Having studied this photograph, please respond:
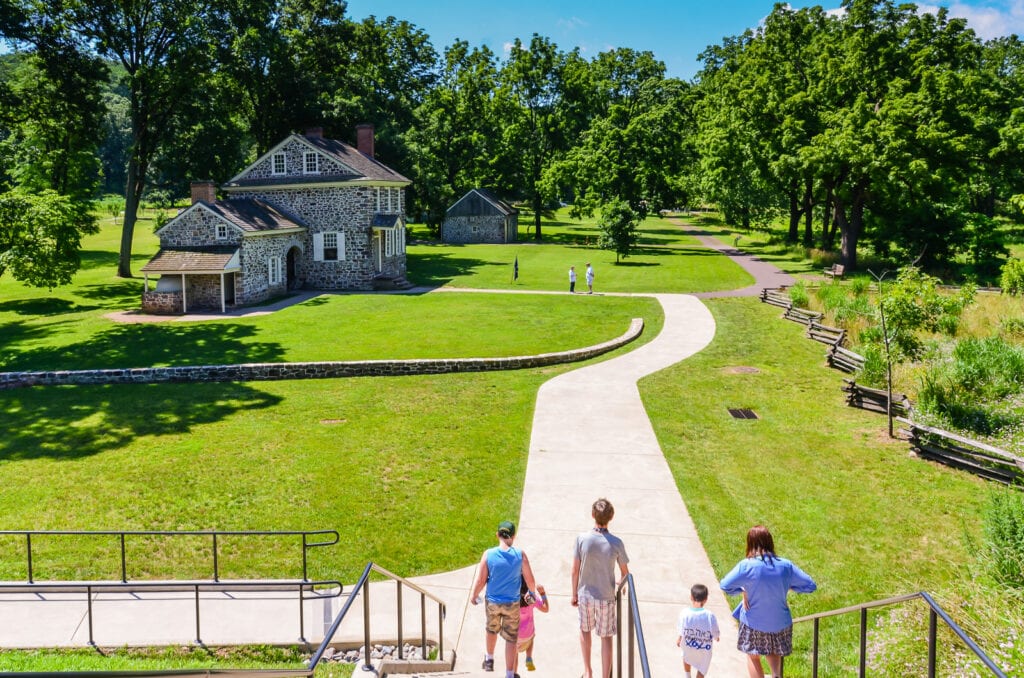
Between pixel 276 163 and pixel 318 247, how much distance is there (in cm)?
533

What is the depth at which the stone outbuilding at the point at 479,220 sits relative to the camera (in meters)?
69.1

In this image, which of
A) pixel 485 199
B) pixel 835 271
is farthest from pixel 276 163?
pixel 835 271

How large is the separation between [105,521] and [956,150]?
43061mm

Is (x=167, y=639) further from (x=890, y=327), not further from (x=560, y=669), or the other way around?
(x=890, y=327)

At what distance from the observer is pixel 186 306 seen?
1393 inches

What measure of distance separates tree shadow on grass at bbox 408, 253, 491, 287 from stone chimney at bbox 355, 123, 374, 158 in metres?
8.17

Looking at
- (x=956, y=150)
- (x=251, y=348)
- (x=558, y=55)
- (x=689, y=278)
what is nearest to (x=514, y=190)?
(x=558, y=55)

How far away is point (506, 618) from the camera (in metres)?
7.91

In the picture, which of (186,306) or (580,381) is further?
(186,306)

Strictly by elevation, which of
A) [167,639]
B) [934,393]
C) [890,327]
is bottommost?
[167,639]

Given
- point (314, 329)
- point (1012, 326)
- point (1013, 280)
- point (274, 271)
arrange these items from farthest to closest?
point (274, 271), point (1013, 280), point (314, 329), point (1012, 326)

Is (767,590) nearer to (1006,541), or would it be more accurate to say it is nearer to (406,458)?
(1006,541)

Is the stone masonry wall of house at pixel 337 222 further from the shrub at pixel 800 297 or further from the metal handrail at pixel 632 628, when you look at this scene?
the metal handrail at pixel 632 628

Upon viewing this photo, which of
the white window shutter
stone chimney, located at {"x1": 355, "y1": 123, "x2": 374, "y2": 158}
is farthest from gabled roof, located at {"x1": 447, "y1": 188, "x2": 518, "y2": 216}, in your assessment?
the white window shutter
